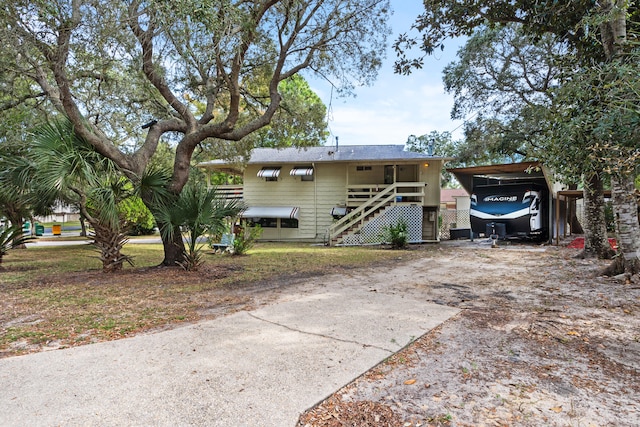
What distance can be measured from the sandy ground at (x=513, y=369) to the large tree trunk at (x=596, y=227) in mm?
4298

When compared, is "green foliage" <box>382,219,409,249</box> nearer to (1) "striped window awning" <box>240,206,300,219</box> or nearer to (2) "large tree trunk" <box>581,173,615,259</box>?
(1) "striped window awning" <box>240,206,300,219</box>

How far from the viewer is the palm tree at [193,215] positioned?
7.88 metres

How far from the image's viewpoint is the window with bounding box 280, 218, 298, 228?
18594 millimetres

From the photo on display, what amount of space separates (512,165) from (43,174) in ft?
49.4

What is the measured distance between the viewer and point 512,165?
14312mm

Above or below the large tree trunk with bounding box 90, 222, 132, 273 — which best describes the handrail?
above

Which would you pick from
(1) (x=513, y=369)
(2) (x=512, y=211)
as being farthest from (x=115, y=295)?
(2) (x=512, y=211)

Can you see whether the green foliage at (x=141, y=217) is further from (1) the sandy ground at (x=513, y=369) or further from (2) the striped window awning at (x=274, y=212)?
(1) the sandy ground at (x=513, y=369)

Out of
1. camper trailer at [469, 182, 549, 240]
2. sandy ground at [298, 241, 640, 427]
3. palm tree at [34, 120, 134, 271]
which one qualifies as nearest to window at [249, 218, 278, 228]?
camper trailer at [469, 182, 549, 240]

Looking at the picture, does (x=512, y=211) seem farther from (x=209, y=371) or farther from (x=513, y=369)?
(x=209, y=371)

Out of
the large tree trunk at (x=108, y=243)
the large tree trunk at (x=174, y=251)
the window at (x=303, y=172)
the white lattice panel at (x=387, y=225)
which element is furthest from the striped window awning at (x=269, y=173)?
the large tree trunk at (x=108, y=243)

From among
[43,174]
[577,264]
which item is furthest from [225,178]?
[577,264]

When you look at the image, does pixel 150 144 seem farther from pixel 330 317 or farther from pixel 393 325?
pixel 393 325

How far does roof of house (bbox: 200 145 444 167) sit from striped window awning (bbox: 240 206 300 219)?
7.75ft
